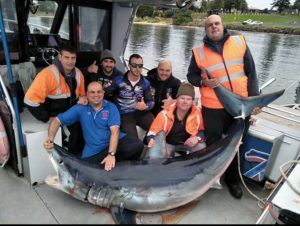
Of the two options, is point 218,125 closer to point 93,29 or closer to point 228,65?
point 228,65

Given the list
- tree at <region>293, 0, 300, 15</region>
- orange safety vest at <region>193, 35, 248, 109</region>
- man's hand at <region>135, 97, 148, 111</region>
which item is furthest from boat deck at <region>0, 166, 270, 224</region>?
tree at <region>293, 0, 300, 15</region>

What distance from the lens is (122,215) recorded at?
104 inches

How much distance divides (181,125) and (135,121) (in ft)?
2.45

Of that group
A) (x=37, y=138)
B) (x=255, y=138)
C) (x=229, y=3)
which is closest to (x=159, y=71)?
(x=255, y=138)

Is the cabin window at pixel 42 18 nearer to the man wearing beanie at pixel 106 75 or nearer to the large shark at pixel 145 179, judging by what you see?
the man wearing beanie at pixel 106 75

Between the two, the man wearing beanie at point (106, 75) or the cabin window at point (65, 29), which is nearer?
the man wearing beanie at point (106, 75)

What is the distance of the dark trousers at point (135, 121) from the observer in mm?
3816

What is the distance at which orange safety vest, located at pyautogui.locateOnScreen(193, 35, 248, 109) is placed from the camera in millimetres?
3236

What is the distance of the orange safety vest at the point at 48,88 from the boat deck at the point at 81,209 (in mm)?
913

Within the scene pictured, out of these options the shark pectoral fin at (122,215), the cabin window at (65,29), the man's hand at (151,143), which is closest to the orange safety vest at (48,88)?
the man's hand at (151,143)

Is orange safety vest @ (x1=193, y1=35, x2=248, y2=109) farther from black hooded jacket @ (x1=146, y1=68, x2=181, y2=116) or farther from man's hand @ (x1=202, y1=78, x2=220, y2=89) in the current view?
black hooded jacket @ (x1=146, y1=68, x2=181, y2=116)

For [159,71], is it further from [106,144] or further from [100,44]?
[100,44]

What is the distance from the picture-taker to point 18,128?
124 inches

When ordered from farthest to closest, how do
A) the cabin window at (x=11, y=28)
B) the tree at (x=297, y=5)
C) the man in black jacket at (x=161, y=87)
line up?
the tree at (x=297, y=5), the cabin window at (x=11, y=28), the man in black jacket at (x=161, y=87)
